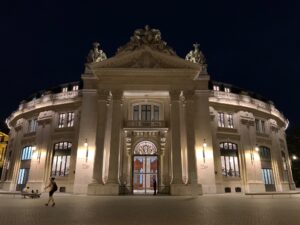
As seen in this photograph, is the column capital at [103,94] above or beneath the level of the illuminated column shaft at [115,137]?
above

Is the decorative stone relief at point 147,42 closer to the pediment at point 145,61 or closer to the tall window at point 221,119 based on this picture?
the pediment at point 145,61

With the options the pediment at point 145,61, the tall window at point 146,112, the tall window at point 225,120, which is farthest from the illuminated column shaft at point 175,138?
the tall window at point 225,120

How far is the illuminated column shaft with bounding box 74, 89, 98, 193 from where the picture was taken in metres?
29.9

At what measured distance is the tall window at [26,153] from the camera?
38.8 metres

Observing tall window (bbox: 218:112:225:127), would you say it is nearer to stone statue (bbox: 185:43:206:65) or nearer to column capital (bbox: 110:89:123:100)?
stone statue (bbox: 185:43:206:65)

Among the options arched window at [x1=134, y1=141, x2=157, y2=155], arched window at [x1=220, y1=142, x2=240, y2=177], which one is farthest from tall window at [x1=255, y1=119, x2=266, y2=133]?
arched window at [x1=134, y1=141, x2=157, y2=155]

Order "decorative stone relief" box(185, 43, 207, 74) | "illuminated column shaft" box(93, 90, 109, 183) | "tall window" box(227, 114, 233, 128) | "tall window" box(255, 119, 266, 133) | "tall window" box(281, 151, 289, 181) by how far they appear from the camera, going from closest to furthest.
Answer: "illuminated column shaft" box(93, 90, 109, 183)
"decorative stone relief" box(185, 43, 207, 74)
"tall window" box(227, 114, 233, 128)
"tall window" box(255, 119, 266, 133)
"tall window" box(281, 151, 289, 181)

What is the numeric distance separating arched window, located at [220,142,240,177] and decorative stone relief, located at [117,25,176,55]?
597 inches

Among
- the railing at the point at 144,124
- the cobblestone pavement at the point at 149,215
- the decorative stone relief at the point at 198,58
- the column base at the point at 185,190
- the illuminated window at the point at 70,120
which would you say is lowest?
Result: the cobblestone pavement at the point at 149,215

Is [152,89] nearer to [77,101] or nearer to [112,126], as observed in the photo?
[112,126]

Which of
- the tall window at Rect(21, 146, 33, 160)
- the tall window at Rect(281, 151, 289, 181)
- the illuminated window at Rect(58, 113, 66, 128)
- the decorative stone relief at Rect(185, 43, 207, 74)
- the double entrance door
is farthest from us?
the tall window at Rect(281, 151, 289, 181)

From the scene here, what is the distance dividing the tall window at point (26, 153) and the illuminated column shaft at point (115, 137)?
17.8 m

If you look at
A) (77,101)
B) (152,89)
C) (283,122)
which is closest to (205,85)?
(152,89)

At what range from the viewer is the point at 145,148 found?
33094 millimetres
